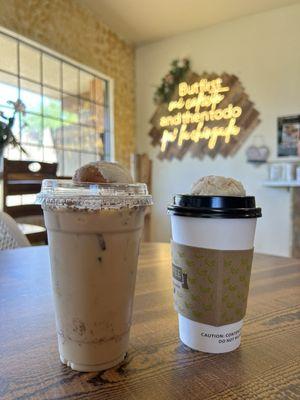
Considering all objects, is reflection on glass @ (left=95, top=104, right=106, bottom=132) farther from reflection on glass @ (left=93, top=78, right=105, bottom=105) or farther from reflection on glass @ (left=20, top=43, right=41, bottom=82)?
reflection on glass @ (left=20, top=43, right=41, bottom=82)

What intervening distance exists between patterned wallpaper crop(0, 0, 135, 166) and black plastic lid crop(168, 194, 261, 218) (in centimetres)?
336

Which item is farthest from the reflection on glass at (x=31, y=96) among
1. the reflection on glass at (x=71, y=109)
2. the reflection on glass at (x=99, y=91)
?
the reflection on glass at (x=99, y=91)

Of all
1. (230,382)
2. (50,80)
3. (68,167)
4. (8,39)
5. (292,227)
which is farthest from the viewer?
(68,167)

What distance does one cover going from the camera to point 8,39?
3236mm

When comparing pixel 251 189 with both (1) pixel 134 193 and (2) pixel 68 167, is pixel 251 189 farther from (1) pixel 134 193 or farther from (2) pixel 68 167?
(1) pixel 134 193

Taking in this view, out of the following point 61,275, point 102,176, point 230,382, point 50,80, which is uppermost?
point 50,80

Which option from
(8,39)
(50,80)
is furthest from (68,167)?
(8,39)

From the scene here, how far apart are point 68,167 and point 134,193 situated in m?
3.77

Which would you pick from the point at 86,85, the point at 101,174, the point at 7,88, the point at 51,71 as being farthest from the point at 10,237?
the point at 86,85

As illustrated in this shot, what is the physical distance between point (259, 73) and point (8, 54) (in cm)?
261

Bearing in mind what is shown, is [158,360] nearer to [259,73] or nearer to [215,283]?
[215,283]

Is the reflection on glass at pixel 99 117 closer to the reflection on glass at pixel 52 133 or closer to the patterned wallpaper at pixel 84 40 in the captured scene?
the patterned wallpaper at pixel 84 40

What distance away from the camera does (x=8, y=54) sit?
329 cm

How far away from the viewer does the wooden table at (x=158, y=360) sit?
0.34 metres
